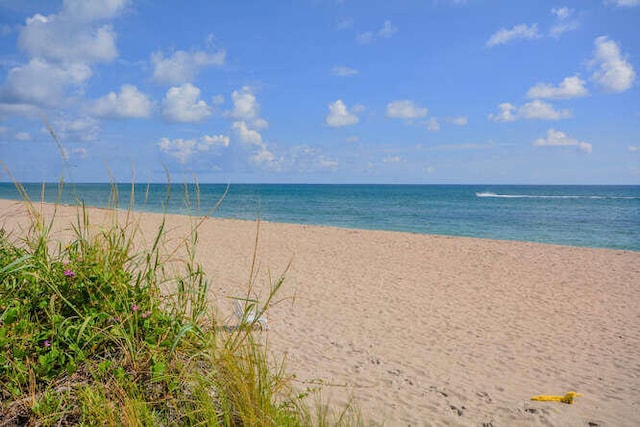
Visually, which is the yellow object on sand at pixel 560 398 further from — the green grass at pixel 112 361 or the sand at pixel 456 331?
the green grass at pixel 112 361

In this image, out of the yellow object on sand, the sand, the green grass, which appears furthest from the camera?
the yellow object on sand

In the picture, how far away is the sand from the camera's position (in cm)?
380

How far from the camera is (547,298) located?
8.20 m

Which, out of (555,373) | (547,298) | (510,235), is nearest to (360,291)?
(547,298)

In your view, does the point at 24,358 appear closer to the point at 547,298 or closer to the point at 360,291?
the point at 360,291

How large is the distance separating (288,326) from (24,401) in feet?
12.2

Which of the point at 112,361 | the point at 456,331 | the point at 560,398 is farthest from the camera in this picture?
the point at 456,331

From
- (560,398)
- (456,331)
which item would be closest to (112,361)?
(560,398)

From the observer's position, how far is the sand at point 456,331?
149 inches

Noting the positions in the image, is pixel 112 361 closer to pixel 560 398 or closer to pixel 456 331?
pixel 560 398

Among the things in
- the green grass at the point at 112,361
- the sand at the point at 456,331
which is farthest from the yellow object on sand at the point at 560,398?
the green grass at the point at 112,361

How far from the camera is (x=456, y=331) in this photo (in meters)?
6.09

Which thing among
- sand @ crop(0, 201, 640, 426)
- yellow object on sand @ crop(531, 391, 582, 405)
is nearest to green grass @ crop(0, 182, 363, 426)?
sand @ crop(0, 201, 640, 426)

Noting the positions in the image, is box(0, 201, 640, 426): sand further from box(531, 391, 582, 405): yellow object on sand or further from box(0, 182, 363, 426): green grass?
box(0, 182, 363, 426): green grass
